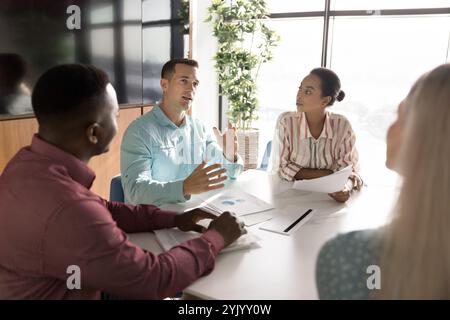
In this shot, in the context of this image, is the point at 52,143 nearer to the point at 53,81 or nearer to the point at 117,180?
the point at 53,81

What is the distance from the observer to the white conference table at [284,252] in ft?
3.18

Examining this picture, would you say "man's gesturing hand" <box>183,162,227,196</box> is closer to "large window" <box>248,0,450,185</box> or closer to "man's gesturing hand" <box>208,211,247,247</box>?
"man's gesturing hand" <box>208,211,247,247</box>

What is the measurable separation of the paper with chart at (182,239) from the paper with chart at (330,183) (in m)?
0.51

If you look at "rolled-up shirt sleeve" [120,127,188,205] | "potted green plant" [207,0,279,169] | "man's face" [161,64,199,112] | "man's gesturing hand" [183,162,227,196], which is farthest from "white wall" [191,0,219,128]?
"man's gesturing hand" [183,162,227,196]

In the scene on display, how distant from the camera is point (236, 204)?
159 cm

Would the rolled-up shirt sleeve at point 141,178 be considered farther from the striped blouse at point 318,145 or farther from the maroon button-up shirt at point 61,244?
the striped blouse at point 318,145

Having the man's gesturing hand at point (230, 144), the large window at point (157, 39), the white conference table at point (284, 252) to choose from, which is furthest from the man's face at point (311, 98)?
the large window at point (157, 39)

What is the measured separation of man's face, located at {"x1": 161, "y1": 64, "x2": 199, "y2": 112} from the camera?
2.22 metres

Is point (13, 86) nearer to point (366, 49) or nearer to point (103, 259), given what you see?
point (103, 259)

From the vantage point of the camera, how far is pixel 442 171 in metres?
0.68

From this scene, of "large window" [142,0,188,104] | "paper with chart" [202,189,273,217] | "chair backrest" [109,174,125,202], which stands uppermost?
"large window" [142,0,188,104]

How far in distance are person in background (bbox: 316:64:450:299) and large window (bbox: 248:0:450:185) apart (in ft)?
11.5

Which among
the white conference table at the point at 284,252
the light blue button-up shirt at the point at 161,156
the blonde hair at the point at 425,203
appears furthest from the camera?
the light blue button-up shirt at the point at 161,156

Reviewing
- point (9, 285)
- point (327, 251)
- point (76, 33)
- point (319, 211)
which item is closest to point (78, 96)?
point (9, 285)
